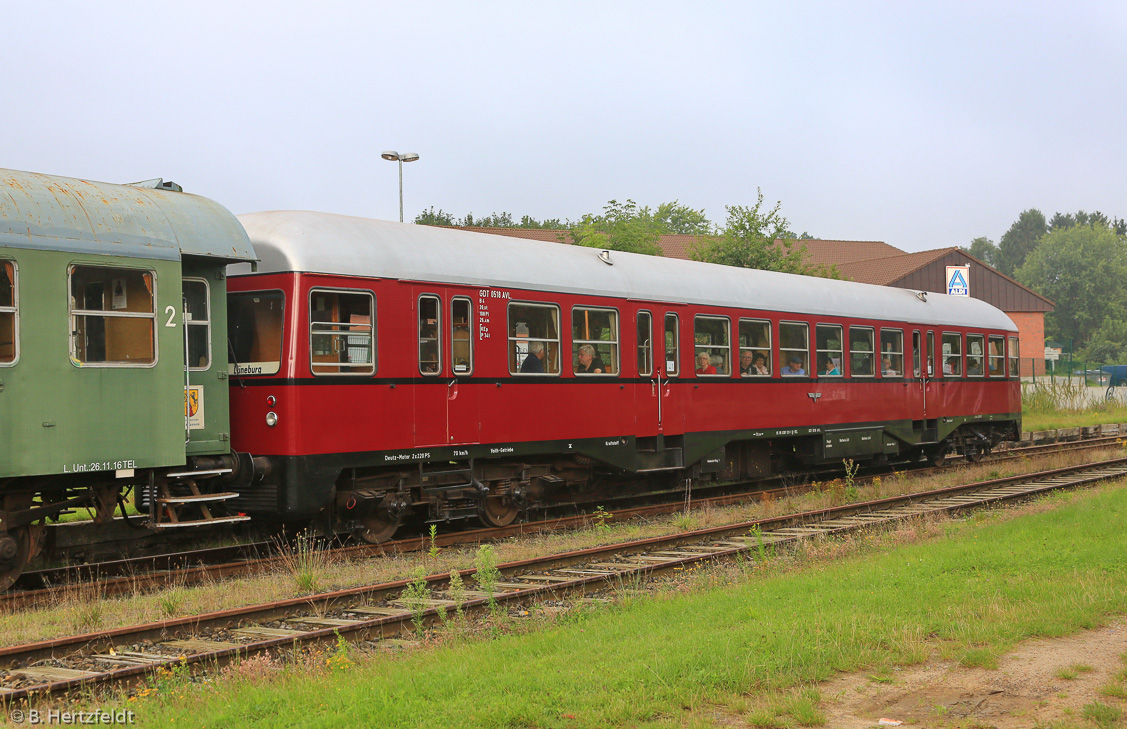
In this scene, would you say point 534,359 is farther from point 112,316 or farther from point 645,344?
point 112,316

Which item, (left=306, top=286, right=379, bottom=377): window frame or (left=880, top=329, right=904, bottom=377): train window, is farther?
(left=880, top=329, right=904, bottom=377): train window

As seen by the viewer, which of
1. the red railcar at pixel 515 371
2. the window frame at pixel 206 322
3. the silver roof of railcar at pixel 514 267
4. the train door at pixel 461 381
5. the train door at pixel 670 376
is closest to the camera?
the window frame at pixel 206 322

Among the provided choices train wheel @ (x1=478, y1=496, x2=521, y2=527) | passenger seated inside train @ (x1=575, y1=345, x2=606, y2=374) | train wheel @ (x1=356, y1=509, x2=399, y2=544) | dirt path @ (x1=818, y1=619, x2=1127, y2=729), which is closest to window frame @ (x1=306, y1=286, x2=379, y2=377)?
train wheel @ (x1=356, y1=509, x2=399, y2=544)

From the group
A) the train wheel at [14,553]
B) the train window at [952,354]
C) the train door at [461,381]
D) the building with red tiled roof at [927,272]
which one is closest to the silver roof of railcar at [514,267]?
the train door at [461,381]

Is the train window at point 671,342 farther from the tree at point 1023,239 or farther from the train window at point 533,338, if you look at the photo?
the tree at point 1023,239

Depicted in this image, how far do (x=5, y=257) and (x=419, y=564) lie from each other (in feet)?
15.6

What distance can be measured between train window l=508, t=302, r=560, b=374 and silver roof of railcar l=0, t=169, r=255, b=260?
3.48 meters

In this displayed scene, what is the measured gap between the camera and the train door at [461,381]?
11758 mm

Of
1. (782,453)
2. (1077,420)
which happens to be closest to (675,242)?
(1077,420)

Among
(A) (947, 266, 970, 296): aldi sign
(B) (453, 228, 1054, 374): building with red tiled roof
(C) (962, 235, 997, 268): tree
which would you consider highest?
(C) (962, 235, 997, 268): tree

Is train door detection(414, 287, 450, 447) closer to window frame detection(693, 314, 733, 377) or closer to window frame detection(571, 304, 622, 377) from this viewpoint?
window frame detection(571, 304, 622, 377)

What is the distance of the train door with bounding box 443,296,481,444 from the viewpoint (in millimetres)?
11758

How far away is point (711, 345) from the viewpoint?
1559 cm

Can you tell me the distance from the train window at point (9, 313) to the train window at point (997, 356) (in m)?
19.4
